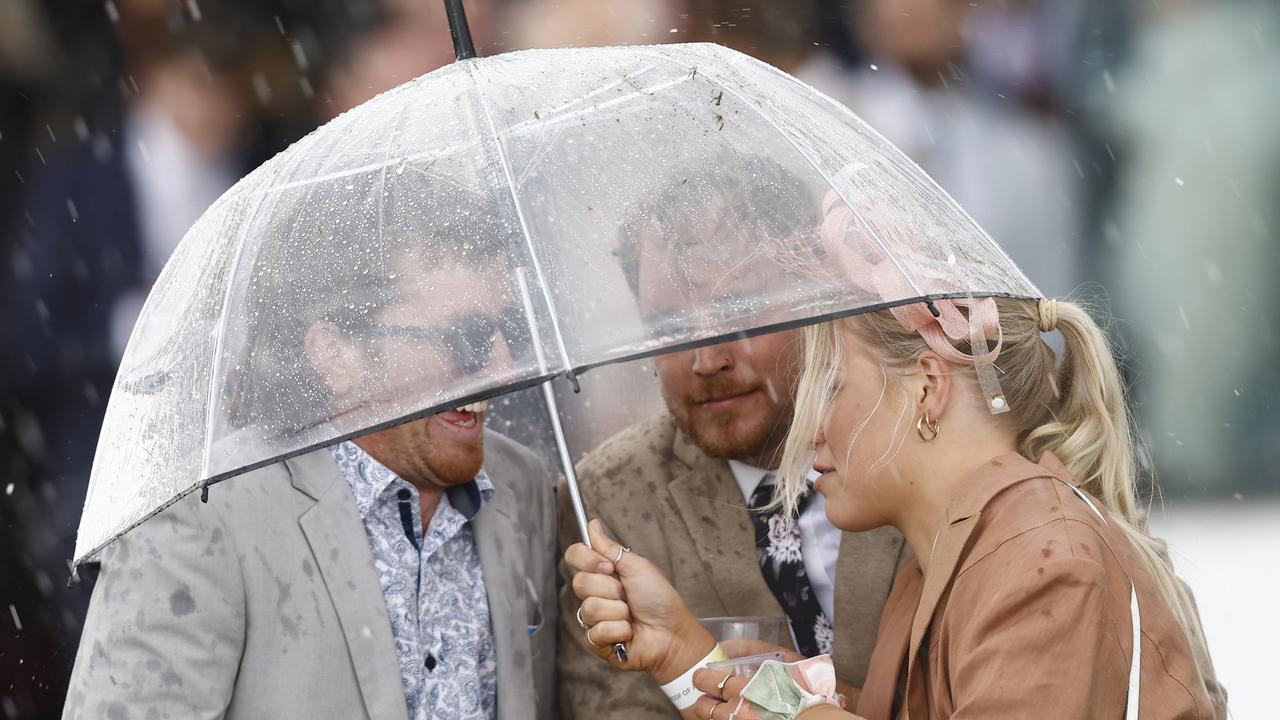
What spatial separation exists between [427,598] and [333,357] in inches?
33.5

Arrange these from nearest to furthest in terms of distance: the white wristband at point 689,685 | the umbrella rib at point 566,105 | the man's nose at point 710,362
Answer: the umbrella rib at point 566,105, the white wristband at point 689,685, the man's nose at point 710,362

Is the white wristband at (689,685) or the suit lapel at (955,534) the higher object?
the suit lapel at (955,534)

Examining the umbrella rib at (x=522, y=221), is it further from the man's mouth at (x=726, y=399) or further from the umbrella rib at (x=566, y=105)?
the man's mouth at (x=726, y=399)

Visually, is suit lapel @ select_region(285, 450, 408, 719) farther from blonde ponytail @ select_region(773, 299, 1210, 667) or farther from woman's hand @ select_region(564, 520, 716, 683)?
blonde ponytail @ select_region(773, 299, 1210, 667)

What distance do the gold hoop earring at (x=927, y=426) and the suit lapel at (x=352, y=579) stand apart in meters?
0.99

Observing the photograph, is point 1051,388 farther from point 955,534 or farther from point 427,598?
point 427,598

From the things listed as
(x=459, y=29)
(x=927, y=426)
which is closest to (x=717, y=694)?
(x=927, y=426)

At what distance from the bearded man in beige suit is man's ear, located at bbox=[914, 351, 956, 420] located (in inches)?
19.2

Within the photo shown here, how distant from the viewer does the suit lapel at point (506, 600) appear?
243 centimetres

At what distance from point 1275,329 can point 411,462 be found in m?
3.17

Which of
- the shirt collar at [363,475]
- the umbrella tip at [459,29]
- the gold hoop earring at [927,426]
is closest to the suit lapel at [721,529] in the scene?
the shirt collar at [363,475]

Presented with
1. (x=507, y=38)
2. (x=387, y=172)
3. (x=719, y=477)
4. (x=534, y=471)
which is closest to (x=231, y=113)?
(x=507, y=38)

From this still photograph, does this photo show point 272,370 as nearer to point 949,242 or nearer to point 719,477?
point 949,242

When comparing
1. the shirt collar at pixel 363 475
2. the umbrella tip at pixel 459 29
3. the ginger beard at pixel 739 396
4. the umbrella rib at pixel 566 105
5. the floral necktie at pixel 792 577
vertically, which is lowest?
the floral necktie at pixel 792 577
